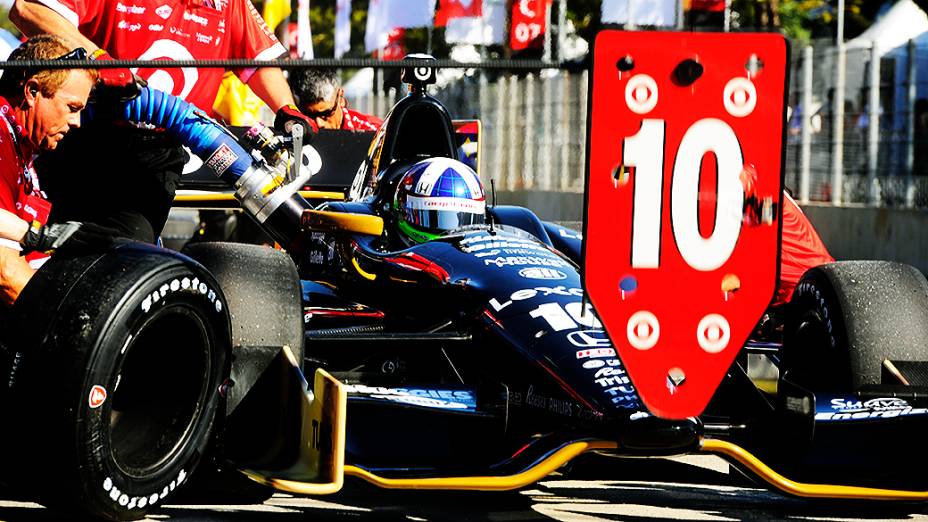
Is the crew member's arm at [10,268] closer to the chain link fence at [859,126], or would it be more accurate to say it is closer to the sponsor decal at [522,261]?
the sponsor decal at [522,261]

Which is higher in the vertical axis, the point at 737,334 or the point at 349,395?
the point at 737,334

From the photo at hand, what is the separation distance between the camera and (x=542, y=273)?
488 cm

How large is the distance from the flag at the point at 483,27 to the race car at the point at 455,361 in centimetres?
1175

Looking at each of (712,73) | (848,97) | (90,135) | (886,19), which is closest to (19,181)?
(90,135)

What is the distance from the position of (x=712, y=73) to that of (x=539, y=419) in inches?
55.8

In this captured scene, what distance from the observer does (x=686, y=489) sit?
16.3 ft

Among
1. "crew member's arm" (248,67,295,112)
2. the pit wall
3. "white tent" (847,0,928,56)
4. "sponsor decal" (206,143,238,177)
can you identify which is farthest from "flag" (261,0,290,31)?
"sponsor decal" (206,143,238,177)

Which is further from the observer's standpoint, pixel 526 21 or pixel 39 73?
pixel 526 21

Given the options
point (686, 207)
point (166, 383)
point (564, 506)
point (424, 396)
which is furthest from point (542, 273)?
point (686, 207)

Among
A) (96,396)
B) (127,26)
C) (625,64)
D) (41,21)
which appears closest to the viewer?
(625,64)

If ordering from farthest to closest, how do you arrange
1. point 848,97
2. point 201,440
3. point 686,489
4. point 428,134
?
point 848,97
point 428,134
point 686,489
point 201,440

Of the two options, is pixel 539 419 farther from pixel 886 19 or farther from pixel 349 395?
pixel 886 19

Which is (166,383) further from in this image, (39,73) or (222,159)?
(222,159)

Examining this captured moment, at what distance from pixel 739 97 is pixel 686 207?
0.84 ft
